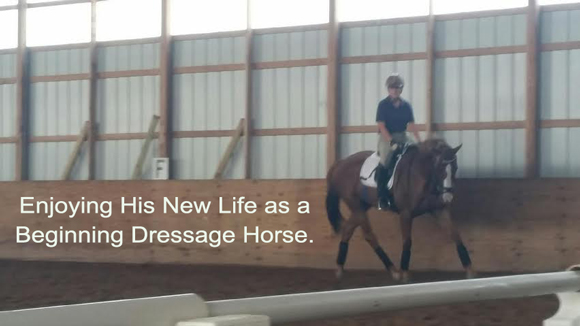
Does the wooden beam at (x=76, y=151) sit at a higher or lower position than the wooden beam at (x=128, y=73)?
lower

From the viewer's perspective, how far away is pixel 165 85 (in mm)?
12820

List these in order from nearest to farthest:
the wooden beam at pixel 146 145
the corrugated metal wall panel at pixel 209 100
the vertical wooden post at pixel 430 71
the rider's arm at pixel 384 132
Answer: the rider's arm at pixel 384 132 < the vertical wooden post at pixel 430 71 < the corrugated metal wall panel at pixel 209 100 < the wooden beam at pixel 146 145

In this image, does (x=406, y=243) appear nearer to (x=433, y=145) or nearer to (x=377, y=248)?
(x=377, y=248)

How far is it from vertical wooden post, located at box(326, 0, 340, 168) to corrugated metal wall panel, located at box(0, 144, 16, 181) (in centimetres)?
499

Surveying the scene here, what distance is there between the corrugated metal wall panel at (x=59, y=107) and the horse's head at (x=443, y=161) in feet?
20.4

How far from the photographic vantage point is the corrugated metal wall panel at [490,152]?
1064 centimetres

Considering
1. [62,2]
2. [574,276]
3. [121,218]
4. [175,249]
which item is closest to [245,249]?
[175,249]

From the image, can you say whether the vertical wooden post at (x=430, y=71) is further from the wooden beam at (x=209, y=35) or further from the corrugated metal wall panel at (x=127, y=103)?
the corrugated metal wall panel at (x=127, y=103)

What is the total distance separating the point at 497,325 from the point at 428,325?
0.40 meters

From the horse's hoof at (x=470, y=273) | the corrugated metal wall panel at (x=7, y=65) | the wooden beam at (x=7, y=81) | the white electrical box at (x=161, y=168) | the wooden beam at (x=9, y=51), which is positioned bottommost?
the horse's hoof at (x=470, y=273)

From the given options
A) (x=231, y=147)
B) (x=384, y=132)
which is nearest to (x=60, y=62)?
(x=231, y=147)

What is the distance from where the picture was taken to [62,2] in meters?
13.8

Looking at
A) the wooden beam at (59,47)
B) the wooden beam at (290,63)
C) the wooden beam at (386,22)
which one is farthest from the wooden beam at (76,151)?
the wooden beam at (386,22)

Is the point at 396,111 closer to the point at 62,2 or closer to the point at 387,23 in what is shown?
the point at 387,23
